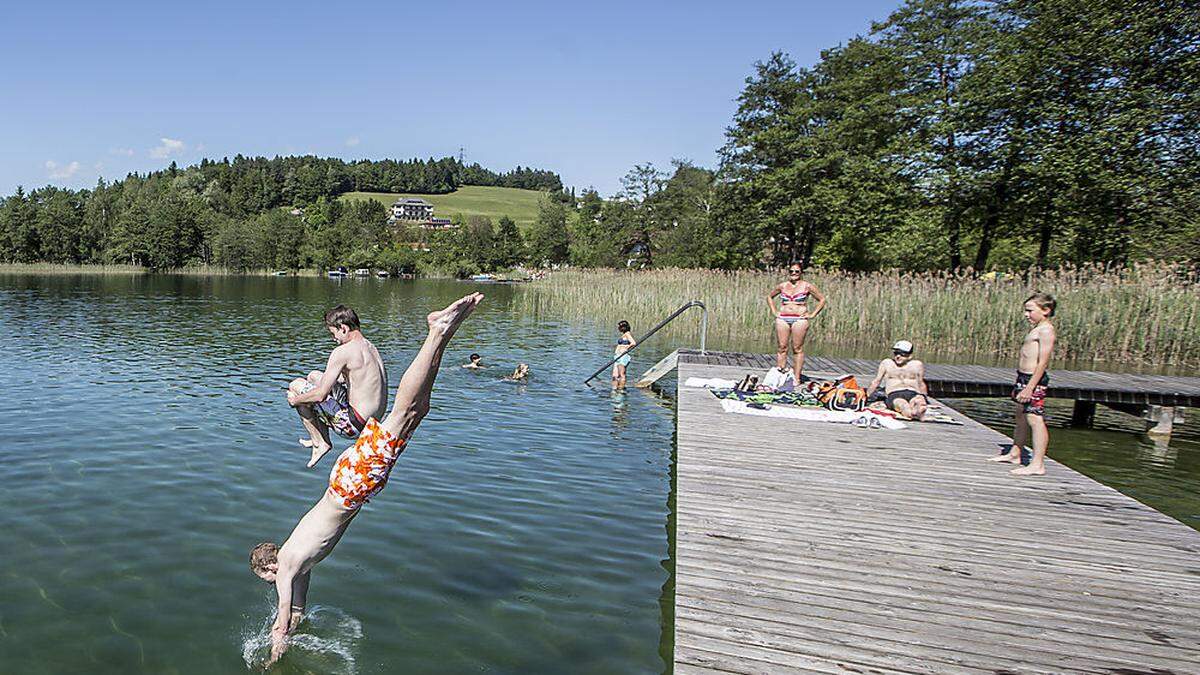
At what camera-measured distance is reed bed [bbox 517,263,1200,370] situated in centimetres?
1761

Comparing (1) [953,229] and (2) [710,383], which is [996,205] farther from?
(2) [710,383]

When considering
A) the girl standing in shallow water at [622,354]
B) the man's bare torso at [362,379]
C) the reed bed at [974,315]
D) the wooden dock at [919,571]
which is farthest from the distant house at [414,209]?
the man's bare torso at [362,379]

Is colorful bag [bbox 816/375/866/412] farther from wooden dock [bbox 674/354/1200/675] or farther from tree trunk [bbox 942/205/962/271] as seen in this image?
tree trunk [bbox 942/205/962/271]

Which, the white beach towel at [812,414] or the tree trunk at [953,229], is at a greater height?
the tree trunk at [953,229]

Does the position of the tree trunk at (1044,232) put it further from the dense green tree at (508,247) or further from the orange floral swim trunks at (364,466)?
the dense green tree at (508,247)

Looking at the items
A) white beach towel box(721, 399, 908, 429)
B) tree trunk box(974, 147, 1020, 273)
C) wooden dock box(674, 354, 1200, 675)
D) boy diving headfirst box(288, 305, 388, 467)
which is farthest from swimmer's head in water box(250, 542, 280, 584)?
tree trunk box(974, 147, 1020, 273)

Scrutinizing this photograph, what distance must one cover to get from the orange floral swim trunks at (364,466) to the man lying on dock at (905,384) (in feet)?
26.4

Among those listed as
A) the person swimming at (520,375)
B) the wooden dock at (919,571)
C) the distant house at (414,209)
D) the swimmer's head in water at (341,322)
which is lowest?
the person swimming at (520,375)

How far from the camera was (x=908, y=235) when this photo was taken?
32.3 m

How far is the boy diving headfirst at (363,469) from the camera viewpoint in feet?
12.9

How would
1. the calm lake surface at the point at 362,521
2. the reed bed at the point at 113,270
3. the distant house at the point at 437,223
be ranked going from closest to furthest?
the calm lake surface at the point at 362,521
the reed bed at the point at 113,270
the distant house at the point at 437,223

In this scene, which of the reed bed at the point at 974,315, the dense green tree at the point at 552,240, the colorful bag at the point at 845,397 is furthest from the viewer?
the dense green tree at the point at 552,240

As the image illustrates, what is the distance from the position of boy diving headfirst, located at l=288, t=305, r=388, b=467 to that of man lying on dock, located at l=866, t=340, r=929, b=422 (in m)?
7.91

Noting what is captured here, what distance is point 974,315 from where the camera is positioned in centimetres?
1975
